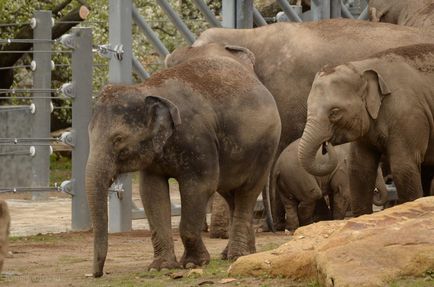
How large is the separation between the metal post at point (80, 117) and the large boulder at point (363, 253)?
606 centimetres

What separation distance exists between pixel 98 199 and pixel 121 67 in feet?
19.9

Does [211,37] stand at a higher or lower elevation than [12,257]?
higher

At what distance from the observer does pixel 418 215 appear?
1083 cm

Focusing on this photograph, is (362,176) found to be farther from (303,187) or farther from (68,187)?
(68,187)

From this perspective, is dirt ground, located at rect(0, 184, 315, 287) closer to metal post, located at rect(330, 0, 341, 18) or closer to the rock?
the rock

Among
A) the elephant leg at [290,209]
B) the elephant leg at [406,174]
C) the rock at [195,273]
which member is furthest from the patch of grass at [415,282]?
the elephant leg at [290,209]

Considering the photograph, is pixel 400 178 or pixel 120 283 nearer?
pixel 120 283

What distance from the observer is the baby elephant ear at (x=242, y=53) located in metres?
14.8

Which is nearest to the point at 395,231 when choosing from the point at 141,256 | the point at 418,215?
the point at 418,215

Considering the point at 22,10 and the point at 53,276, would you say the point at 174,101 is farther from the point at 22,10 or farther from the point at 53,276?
the point at 22,10

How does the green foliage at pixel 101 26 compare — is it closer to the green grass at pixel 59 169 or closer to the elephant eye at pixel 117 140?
the green grass at pixel 59 169

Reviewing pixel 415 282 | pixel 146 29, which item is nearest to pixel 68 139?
pixel 146 29

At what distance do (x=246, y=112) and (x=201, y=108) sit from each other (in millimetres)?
551

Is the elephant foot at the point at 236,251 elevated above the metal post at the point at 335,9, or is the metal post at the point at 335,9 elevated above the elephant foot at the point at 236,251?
the metal post at the point at 335,9
